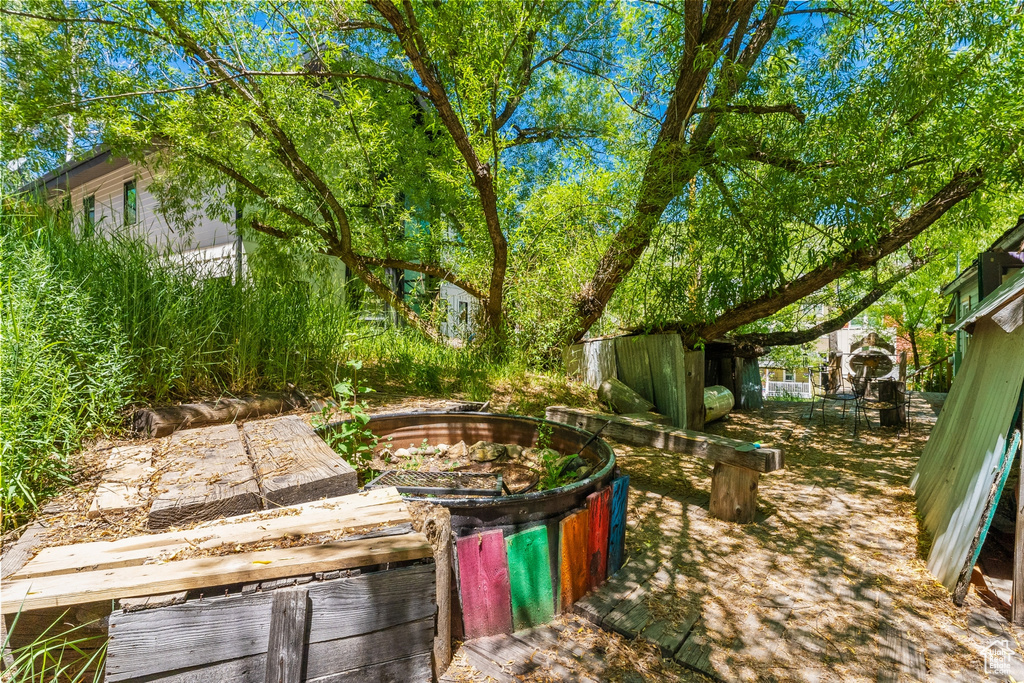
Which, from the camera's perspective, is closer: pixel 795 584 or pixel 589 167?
pixel 795 584

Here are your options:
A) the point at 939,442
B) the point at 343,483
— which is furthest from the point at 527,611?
the point at 939,442

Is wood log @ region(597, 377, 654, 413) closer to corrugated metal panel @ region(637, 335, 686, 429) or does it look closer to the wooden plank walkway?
corrugated metal panel @ region(637, 335, 686, 429)

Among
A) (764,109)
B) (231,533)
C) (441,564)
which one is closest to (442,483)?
(441,564)

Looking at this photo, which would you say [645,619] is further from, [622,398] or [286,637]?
[622,398]

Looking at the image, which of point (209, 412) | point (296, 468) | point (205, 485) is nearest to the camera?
point (205, 485)

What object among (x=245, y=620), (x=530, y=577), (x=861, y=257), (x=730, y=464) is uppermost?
(x=861, y=257)

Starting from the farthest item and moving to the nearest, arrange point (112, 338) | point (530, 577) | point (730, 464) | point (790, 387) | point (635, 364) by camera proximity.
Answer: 1. point (790, 387)
2. point (635, 364)
3. point (730, 464)
4. point (112, 338)
5. point (530, 577)

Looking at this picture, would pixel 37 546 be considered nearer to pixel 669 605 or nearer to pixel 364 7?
pixel 669 605

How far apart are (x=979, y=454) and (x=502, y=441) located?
11.3 ft

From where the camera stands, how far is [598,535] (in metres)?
2.81

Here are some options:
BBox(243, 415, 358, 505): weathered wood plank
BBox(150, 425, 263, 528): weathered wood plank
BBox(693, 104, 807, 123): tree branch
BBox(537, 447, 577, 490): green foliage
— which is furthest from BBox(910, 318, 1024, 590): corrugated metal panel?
BBox(150, 425, 263, 528): weathered wood plank

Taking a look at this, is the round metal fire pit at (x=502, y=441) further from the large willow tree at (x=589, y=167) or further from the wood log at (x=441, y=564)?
the large willow tree at (x=589, y=167)

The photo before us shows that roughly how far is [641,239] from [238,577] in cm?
593

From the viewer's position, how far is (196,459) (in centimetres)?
193
